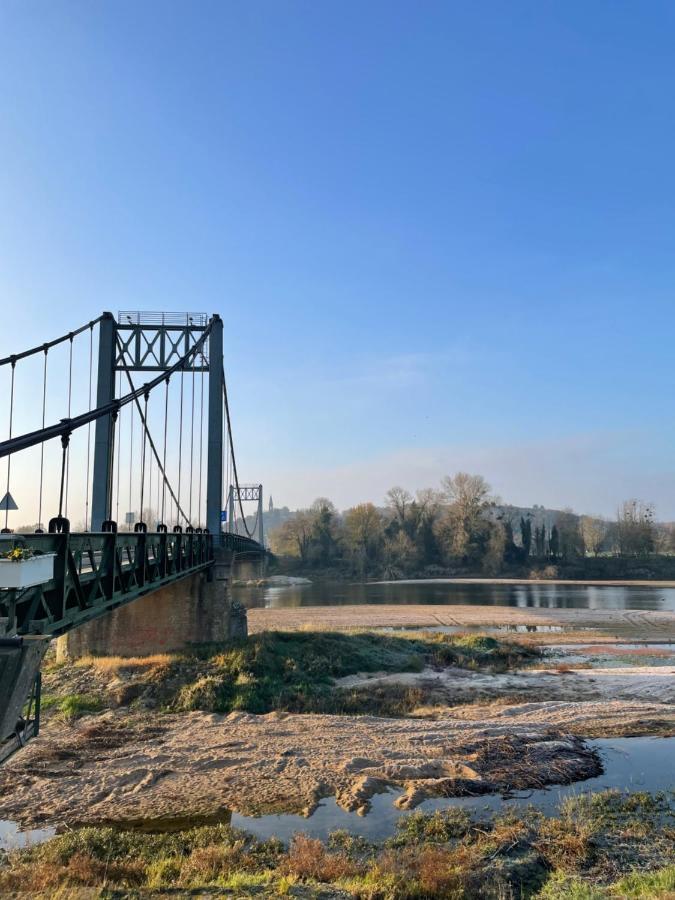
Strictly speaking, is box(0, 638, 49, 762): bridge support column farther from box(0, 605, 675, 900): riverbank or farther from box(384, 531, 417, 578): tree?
box(384, 531, 417, 578): tree

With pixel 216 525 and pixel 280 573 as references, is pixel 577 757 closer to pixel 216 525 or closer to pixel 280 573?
pixel 216 525

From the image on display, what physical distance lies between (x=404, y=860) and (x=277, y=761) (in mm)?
4725

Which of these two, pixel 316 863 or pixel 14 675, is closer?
pixel 14 675

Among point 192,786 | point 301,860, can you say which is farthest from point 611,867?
point 192,786

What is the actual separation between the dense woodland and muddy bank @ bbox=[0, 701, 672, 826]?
2879 inches

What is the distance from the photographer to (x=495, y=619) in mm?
40406

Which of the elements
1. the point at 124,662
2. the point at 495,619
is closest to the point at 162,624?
the point at 124,662

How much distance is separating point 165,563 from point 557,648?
19943 mm

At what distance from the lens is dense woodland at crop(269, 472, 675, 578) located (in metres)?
90.5

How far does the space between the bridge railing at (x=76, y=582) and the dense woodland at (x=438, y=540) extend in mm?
76291

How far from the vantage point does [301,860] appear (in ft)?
26.5

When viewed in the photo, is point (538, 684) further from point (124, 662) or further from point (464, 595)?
point (464, 595)

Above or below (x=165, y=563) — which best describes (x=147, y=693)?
below

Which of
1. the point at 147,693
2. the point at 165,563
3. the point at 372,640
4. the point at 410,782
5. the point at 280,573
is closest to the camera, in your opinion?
the point at 410,782
